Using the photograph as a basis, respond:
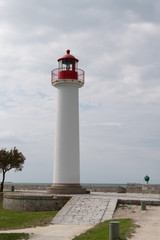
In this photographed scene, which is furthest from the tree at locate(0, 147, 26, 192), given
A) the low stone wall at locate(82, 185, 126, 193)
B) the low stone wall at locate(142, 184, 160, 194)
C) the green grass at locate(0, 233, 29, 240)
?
the green grass at locate(0, 233, 29, 240)

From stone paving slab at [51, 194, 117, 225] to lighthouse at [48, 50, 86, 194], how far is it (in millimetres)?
3866

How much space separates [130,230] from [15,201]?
11.5 meters

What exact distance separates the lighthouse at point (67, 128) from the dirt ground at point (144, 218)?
6509 millimetres

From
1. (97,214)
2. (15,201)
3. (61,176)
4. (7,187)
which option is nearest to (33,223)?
(97,214)

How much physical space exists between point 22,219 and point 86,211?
3570 mm

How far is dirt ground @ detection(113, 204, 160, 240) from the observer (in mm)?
10891

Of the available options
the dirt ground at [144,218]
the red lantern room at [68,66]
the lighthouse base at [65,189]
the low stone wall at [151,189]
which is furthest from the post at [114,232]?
the low stone wall at [151,189]

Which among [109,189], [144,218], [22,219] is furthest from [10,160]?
[144,218]

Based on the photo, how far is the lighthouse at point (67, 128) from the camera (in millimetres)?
23875

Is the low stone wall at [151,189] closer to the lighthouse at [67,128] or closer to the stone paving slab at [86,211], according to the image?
the lighthouse at [67,128]

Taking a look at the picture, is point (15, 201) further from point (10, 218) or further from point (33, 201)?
point (10, 218)

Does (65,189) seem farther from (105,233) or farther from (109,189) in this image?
(105,233)

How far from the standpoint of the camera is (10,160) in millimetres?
33219

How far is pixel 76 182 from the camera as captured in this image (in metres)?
A: 24.1
